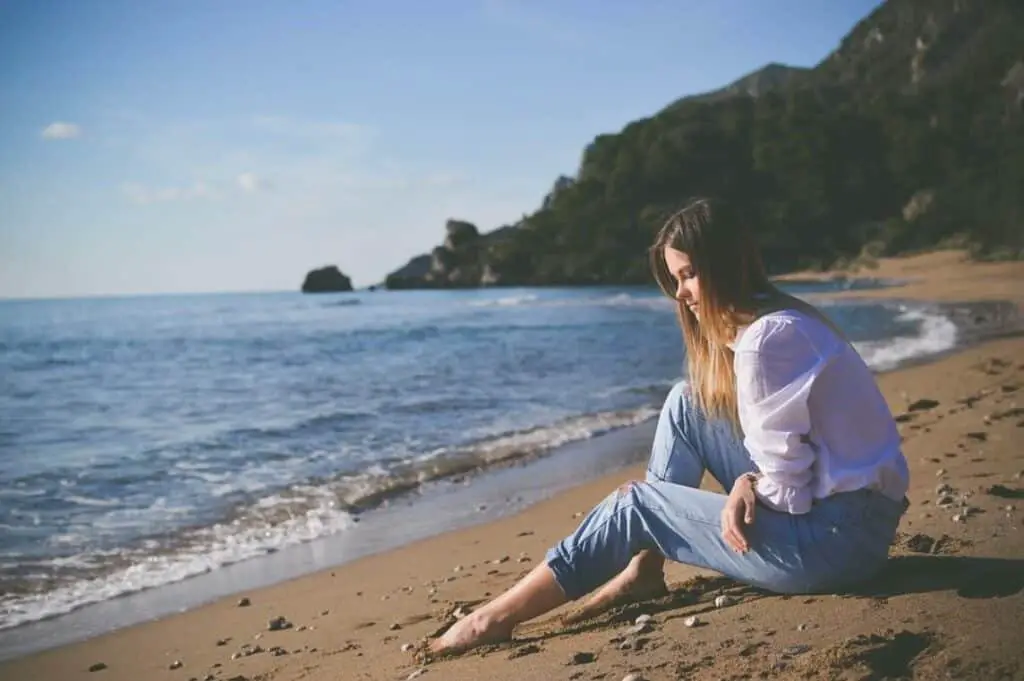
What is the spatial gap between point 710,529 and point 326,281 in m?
118

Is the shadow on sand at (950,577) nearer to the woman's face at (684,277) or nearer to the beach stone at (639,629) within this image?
the beach stone at (639,629)

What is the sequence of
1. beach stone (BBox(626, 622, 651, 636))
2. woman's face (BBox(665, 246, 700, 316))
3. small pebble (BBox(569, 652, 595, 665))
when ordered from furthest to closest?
beach stone (BBox(626, 622, 651, 636)) → small pebble (BBox(569, 652, 595, 665)) → woman's face (BBox(665, 246, 700, 316))

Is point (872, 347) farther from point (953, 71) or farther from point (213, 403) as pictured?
point (953, 71)

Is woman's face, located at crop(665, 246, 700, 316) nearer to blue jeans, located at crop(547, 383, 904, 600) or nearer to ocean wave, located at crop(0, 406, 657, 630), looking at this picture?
blue jeans, located at crop(547, 383, 904, 600)

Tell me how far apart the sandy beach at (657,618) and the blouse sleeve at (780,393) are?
550 mm

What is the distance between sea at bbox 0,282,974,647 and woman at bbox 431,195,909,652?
10.7 ft

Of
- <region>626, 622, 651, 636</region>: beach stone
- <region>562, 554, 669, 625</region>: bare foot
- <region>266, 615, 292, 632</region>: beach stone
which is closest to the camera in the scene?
<region>626, 622, 651, 636</region>: beach stone

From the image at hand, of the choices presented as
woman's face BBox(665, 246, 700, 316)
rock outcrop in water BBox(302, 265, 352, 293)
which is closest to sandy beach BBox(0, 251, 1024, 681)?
woman's face BBox(665, 246, 700, 316)

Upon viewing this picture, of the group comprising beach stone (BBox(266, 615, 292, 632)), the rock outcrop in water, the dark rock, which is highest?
the rock outcrop in water

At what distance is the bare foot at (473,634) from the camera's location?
2961mm

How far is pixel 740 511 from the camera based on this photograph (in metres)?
2.46

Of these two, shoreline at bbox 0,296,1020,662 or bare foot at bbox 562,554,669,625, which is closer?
bare foot at bbox 562,554,669,625

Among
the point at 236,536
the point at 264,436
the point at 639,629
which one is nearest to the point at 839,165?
the point at 264,436

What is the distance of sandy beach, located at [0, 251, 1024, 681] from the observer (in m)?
2.37
